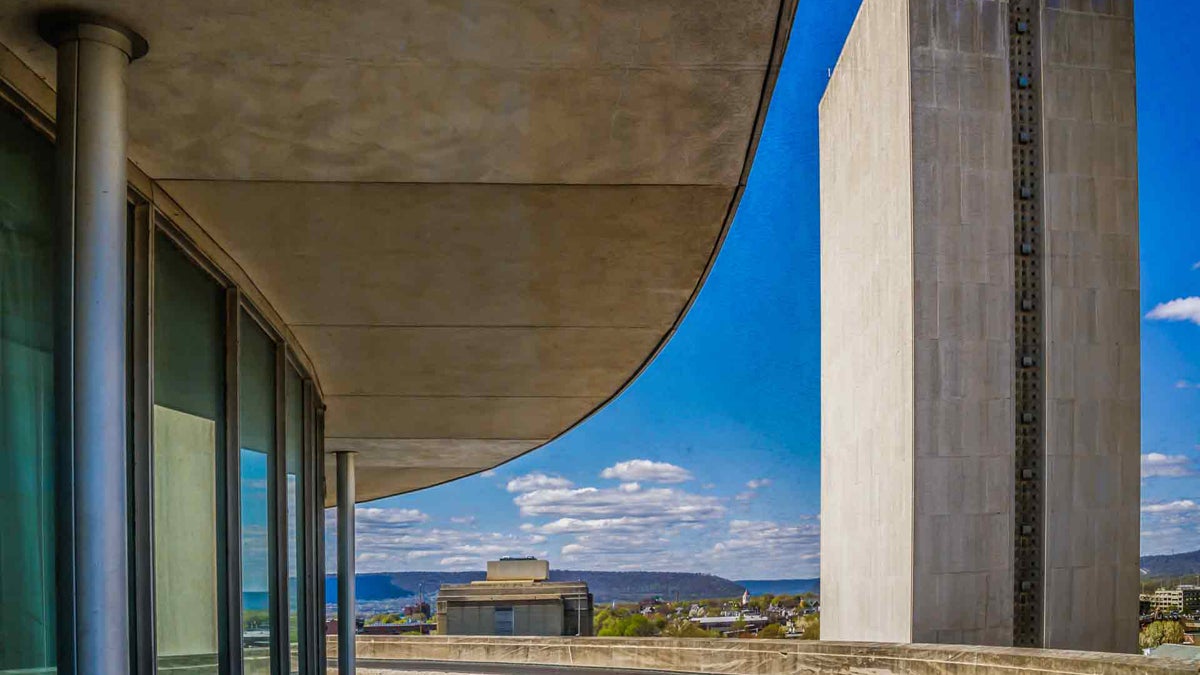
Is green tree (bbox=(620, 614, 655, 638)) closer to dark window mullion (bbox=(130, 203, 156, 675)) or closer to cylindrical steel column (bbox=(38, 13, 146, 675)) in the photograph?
dark window mullion (bbox=(130, 203, 156, 675))

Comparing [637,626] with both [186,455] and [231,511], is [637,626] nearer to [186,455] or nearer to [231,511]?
[231,511]

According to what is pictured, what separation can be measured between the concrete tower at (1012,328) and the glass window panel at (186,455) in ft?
70.8

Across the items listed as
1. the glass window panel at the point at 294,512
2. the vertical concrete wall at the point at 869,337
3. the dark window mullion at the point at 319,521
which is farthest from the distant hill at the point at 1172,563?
the glass window panel at the point at 294,512

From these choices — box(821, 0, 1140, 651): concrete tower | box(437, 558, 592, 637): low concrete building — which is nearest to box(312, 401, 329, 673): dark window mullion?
box(821, 0, 1140, 651): concrete tower

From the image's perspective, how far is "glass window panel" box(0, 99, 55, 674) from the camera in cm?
435

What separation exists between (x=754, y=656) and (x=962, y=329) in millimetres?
11385

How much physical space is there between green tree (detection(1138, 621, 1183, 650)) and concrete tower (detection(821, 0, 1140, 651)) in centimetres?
1663

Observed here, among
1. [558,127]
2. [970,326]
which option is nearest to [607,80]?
[558,127]

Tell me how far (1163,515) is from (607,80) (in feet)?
464

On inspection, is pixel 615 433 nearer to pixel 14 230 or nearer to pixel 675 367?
pixel 675 367

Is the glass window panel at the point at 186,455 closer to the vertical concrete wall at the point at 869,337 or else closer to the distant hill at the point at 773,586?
the vertical concrete wall at the point at 869,337

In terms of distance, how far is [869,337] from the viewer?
29.9m

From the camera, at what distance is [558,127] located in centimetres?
524

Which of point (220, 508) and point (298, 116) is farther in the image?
point (220, 508)
